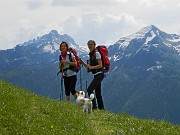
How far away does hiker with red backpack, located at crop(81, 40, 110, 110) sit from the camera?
69.4 ft

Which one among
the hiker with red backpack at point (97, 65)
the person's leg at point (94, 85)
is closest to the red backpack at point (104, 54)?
the hiker with red backpack at point (97, 65)

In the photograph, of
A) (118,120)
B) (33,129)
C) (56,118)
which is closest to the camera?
(33,129)

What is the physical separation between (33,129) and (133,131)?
431cm

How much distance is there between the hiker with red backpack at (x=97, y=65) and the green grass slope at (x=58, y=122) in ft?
11.1

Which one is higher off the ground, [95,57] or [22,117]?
[95,57]

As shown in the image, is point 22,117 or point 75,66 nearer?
point 22,117

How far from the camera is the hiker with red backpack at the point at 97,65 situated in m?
21.1

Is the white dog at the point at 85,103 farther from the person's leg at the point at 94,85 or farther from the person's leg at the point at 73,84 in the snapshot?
the person's leg at the point at 73,84

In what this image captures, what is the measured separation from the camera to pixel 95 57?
2136 cm

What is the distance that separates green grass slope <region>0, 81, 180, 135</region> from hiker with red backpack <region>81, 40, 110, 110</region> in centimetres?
339

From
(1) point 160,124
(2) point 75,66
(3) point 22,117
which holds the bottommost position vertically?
(1) point 160,124

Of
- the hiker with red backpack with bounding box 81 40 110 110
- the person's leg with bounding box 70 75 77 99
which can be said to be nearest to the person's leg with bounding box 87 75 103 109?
the hiker with red backpack with bounding box 81 40 110 110

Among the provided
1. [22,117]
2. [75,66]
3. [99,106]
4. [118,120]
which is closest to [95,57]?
[75,66]

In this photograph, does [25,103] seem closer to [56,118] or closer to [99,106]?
[56,118]
